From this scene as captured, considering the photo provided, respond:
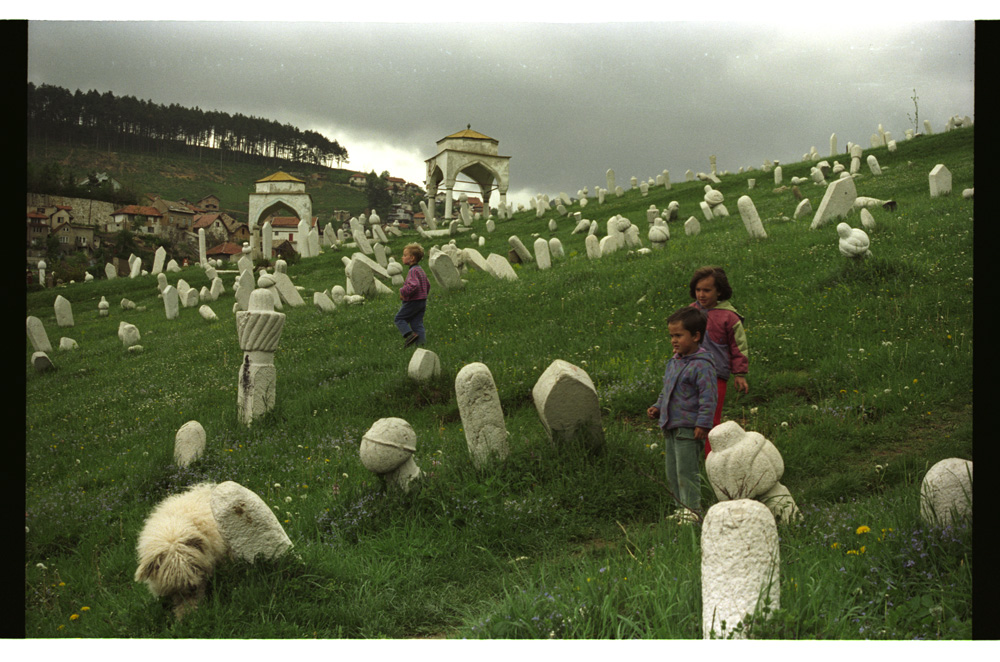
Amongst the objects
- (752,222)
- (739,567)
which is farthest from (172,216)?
(739,567)

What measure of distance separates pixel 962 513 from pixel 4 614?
19.1 ft

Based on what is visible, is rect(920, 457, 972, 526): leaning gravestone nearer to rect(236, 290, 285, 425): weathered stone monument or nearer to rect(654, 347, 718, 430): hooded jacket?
rect(654, 347, 718, 430): hooded jacket

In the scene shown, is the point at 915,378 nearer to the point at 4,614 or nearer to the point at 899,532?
the point at 899,532

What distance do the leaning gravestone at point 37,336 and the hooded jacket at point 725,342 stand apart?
44.8ft

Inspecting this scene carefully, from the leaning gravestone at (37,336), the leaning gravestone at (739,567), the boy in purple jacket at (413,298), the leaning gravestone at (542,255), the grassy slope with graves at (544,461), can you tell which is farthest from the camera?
the leaning gravestone at (542,255)

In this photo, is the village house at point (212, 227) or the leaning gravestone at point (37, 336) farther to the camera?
the village house at point (212, 227)

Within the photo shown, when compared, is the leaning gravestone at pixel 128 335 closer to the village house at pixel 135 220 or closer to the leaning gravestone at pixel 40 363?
the leaning gravestone at pixel 40 363

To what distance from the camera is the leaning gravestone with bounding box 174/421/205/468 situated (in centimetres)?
635

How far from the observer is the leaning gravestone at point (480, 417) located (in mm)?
5098

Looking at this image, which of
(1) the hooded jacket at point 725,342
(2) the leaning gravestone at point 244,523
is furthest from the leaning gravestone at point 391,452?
(1) the hooded jacket at point 725,342

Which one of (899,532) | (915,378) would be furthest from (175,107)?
(915,378)

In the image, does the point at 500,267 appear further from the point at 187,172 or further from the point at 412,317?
the point at 187,172

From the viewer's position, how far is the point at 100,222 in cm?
980

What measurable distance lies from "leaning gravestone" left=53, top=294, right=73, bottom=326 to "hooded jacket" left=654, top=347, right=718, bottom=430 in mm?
15404
